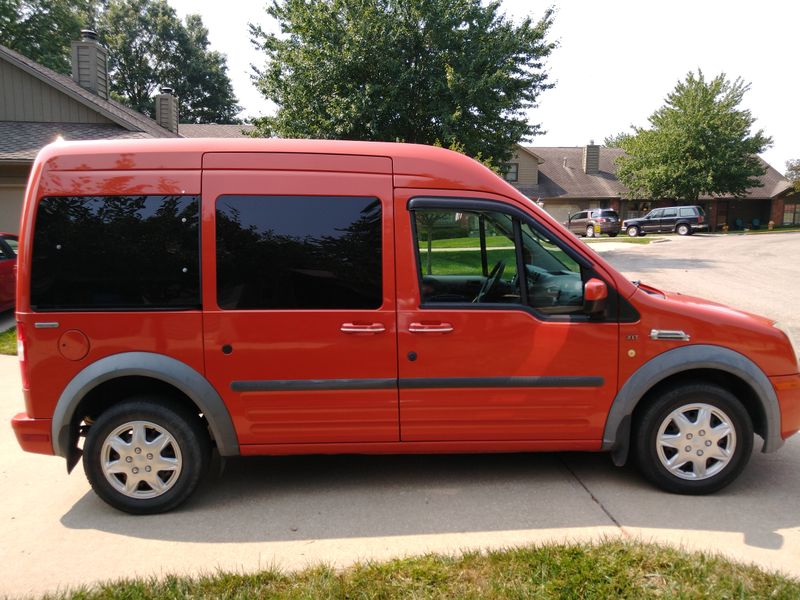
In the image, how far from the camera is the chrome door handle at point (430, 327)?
144 inches

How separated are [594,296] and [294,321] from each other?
1.85 meters

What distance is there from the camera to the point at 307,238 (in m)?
3.63

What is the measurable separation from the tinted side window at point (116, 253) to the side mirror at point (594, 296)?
2.40 metres

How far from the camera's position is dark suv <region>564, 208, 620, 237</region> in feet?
123

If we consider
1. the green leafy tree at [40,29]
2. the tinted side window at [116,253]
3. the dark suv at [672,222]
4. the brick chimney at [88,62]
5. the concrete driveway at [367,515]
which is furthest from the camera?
the dark suv at [672,222]

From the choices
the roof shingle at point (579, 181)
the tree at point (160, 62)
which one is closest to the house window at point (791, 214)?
the roof shingle at point (579, 181)

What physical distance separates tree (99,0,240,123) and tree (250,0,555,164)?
4325cm

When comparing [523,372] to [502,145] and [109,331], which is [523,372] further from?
[502,145]

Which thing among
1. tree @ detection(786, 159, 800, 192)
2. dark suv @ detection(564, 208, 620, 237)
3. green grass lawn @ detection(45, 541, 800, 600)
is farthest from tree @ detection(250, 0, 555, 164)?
tree @ detection(786, 159, 800, 192)

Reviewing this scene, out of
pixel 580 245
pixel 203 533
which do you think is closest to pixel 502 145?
pixel 580 245

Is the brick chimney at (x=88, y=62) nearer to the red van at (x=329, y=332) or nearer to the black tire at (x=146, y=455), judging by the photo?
the red van at (x=329, y=332)

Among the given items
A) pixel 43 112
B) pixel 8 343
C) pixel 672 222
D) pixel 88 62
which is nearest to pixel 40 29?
pixel 88 62

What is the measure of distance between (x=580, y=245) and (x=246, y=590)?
2.74 metres

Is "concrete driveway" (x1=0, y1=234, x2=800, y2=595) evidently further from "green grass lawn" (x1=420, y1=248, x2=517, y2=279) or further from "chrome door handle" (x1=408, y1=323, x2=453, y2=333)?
"green grass lawn" (x1=420, y1=248, x2=517, y2=279)
